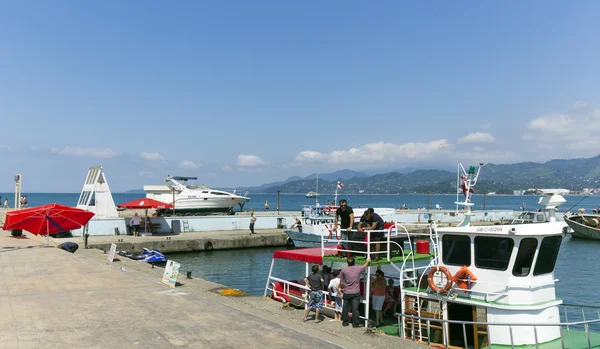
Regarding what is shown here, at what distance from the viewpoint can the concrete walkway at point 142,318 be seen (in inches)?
409

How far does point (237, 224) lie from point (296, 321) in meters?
31.2

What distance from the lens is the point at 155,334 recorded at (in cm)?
1080

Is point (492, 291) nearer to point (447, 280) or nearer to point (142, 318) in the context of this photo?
point (447, 280)

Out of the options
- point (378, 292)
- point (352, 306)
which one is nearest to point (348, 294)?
point (352, 306)

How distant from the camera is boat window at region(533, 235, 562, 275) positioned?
11859 millimetres

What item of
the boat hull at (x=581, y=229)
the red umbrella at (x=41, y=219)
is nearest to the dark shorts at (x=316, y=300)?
the red umbrella at (x=41, y=219)

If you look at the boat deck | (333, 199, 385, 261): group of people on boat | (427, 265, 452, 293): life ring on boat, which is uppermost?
(333, 199, 385, 261): group of people on boat

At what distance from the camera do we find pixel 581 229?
5100 centimetres

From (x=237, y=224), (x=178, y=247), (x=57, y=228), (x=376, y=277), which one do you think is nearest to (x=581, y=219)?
(x=237, y=224)

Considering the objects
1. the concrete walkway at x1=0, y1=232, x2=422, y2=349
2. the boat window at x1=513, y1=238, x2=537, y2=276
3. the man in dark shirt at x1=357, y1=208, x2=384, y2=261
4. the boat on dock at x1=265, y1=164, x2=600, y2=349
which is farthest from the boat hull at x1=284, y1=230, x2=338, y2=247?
the boat window at x1=513, y1=238, x2=537, y2=276

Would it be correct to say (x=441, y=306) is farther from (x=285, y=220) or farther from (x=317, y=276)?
(x=285, y=220)

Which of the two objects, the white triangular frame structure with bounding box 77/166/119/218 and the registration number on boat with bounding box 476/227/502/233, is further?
the white triangular frame structure with bounding box 77/166/119/218

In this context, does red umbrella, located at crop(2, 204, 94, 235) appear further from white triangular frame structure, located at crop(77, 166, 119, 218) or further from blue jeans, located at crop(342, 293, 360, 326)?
blue jeans, located at crop(342, 293, 360, 326)

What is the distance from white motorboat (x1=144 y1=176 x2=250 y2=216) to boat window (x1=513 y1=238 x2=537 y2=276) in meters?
50.8
